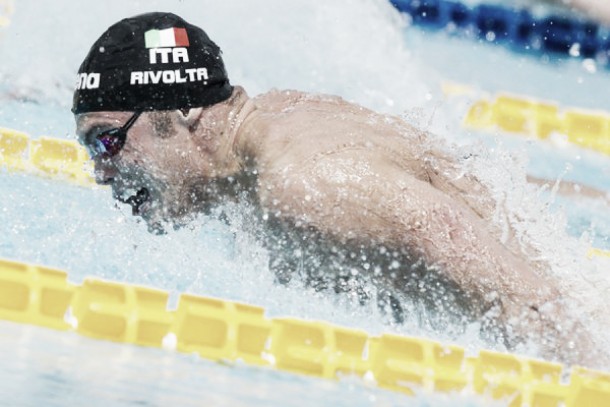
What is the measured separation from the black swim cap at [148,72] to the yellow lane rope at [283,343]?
490mm

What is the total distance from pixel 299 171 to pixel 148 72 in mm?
534

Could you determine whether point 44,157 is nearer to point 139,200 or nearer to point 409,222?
point 139,200

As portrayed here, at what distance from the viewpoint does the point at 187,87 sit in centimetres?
259

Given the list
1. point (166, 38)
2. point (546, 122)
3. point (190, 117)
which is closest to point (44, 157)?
point (166, 38)

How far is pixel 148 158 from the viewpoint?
2508 mm

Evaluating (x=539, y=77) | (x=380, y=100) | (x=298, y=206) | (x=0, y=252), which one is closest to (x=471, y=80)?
(x=539, y=77)

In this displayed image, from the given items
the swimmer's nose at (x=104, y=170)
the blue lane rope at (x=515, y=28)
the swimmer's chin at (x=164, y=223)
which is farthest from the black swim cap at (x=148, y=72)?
the blue lane rope at (x=515, y=28)

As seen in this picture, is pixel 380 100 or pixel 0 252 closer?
pixel 0 252

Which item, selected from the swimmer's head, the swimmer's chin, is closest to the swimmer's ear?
the swimmer's head

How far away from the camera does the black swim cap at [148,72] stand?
8.38ft

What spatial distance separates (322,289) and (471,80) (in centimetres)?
462

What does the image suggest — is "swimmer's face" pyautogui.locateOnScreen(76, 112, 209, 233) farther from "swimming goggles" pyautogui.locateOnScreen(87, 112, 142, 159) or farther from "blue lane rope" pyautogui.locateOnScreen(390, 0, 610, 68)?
"blue lane rope" pyautogui.locateOnScreen(390, 0, 610, 68)

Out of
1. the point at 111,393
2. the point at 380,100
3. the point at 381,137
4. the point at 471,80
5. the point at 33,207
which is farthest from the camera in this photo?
the point at 471,80

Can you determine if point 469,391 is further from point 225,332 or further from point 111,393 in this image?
point 111,393
